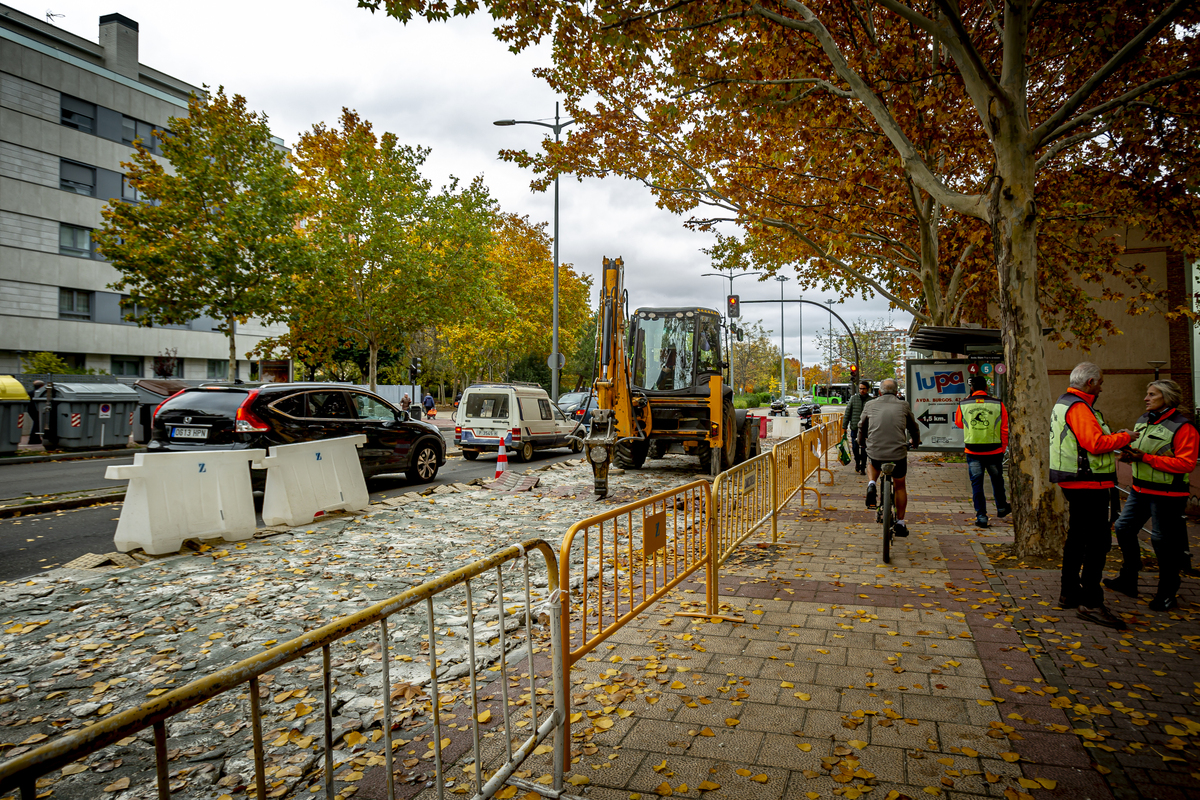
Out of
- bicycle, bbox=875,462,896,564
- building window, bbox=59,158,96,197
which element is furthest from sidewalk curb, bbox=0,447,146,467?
building window, bbox=59,158,96,197

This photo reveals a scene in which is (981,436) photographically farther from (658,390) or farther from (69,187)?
(69,187)

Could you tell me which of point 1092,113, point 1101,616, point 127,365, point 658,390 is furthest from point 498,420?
point 127,365

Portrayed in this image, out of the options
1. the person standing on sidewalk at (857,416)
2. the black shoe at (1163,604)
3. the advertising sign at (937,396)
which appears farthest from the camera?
the advertising sign at (937,396)

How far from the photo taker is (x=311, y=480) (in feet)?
29.8

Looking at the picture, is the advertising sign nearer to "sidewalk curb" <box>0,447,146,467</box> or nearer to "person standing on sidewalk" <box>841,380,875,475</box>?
"person standing on sidewalk" <box>841,380,875,475</box>

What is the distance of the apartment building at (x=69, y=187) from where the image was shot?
96.0 feet

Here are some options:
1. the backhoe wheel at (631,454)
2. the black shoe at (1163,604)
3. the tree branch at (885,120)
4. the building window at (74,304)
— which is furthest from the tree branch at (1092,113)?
the building window at (74,304)

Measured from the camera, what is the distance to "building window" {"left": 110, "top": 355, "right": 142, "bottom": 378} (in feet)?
110

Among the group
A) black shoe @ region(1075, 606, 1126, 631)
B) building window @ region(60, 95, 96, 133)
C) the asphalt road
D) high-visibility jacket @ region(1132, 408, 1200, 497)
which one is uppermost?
building window @ region(60, 95, 96, 133)

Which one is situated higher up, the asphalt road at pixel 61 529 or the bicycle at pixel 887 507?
the bicycle at pixel 887 507

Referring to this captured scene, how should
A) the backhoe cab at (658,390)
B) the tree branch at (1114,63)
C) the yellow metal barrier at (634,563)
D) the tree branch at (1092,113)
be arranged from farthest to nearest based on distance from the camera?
the backhoe cab at (658,390) < the tree branch at (1092,113) < the tree branch at (1114,63) < the yellow metal barrier at (634,563)

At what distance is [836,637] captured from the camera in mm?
4816

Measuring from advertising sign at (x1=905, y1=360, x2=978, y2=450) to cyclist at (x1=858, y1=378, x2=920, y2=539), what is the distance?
6.56 meters

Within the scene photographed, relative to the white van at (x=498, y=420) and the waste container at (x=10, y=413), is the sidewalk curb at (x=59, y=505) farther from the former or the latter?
the white van at (x=498, y=420)
